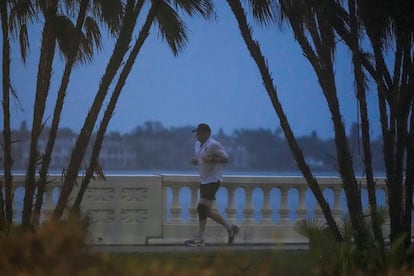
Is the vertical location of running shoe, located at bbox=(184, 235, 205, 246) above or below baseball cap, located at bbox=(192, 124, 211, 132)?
below

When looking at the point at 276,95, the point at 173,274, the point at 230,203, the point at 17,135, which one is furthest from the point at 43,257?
the point at 230,203

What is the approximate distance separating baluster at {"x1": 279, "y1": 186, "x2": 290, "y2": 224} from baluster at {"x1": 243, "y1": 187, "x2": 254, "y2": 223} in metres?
0.51

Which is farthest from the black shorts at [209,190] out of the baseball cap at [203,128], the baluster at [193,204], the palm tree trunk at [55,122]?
the palm tree trunk at [55,122]

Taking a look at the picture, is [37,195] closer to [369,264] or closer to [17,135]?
[17,135]

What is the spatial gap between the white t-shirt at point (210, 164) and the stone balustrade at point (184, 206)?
84 centimetres

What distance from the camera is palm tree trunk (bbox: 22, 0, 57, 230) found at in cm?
969

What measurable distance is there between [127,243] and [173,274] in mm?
7125

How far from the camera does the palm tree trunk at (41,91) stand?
9.69 metres

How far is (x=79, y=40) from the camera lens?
10.1 metres

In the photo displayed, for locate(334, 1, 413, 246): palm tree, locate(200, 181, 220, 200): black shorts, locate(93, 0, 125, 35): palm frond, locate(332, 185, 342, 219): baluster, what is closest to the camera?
locate(334, 1, 413, 246): palm tree

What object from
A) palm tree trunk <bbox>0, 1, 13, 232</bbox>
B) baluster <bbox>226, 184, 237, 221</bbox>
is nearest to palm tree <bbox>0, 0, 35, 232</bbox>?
palm tree trunk <bbox>0, 1, 13, 232</bbox>

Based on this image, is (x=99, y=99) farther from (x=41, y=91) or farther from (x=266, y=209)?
(x=266, y=209)

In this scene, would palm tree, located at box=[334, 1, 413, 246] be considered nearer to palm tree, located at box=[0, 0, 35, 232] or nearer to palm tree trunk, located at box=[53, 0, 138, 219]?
palm tree trunk, located at box=[53, 0, 138, 219]

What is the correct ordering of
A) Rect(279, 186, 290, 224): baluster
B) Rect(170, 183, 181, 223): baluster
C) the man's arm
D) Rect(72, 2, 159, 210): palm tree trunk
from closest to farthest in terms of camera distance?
Rect(72, 2, 159, 210): palm tree trunk, the man's arm, Rect(170, 183, 181, 223): baluster, Rect(279, 186, 290, 224): baluster
